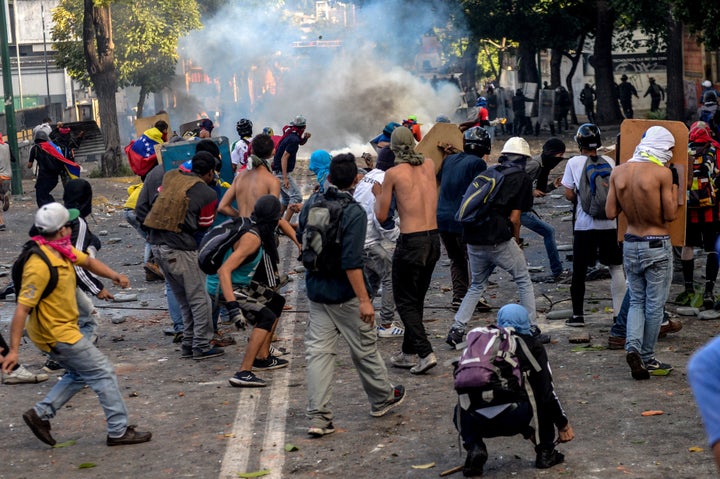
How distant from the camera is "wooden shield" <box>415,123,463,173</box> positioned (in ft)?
36.5

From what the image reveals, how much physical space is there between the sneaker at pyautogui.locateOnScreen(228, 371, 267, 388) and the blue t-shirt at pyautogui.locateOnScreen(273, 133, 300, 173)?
7.10 metres

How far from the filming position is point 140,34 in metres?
50.2

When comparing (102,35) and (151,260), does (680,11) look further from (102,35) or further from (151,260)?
(102,35)

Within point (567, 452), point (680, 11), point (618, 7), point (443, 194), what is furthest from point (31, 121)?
point (567, 452)

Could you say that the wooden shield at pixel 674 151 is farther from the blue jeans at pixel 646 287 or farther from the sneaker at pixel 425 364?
the sneaker at pixel 425 364

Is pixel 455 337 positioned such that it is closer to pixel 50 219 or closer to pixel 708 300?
pixel 708 300

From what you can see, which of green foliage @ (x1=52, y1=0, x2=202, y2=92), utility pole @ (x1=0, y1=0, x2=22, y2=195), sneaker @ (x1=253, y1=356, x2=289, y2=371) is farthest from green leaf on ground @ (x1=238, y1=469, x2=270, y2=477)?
green foliage @ (x1=52, y1=0, x2=202, y2=92)

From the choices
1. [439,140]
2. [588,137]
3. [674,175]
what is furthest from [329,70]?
[674,175]

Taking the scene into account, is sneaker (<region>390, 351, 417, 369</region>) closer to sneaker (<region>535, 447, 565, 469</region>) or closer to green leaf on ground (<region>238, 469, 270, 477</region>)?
green leaf on ground (<region>238, 469, 270, 477</region>)

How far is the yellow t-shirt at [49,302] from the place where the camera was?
21.4 ft

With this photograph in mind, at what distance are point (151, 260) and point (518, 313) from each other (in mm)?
7848

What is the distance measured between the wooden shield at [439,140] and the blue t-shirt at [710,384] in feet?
27.8

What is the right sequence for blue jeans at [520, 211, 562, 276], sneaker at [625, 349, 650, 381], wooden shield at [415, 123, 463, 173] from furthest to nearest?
1. blue jeans at [520, 211, 562, 276]
2. wooden shield at [415, 123, 463, 173]
3. sneaker at [625, 349, 650, 381]

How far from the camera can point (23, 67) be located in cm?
7569
